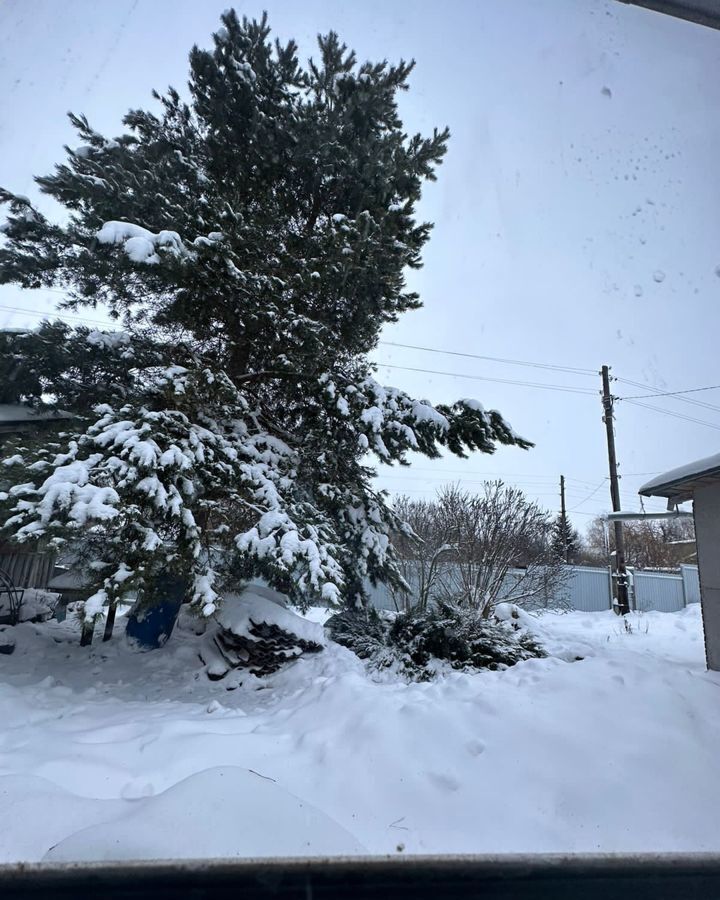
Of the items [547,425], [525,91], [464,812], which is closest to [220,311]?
[525,91]

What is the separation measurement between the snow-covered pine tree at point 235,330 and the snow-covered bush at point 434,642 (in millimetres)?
674

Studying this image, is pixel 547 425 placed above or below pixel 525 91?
below

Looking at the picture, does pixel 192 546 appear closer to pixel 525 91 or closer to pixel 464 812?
pixel 464 812

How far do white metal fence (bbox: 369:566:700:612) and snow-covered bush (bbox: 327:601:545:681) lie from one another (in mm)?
10569

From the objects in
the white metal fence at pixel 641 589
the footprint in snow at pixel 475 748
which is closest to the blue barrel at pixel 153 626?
the footprint in snow at pixel 475 748

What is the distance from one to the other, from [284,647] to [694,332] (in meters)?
5.64

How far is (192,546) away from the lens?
178 inches

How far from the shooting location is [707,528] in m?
4.88

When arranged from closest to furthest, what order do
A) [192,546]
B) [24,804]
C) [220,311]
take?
[24,804], [192,546], [220,311]

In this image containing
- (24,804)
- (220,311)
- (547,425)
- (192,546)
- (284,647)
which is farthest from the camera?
(547,425)

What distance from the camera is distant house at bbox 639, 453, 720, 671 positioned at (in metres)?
4.62

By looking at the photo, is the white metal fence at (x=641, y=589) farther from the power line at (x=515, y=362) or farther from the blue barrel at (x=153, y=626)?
the blue barrel at (x=153, y=626)

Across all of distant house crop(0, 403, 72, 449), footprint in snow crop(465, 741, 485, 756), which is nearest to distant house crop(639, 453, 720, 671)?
footprint in snow crop(465, 741, 485, 756)

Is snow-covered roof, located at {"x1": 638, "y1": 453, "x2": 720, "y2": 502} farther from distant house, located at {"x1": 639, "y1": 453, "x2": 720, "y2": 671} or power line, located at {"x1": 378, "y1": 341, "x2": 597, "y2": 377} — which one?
power line, located at {"x1": 378, "y1": 341, "x2": 597, "y2": 377}
